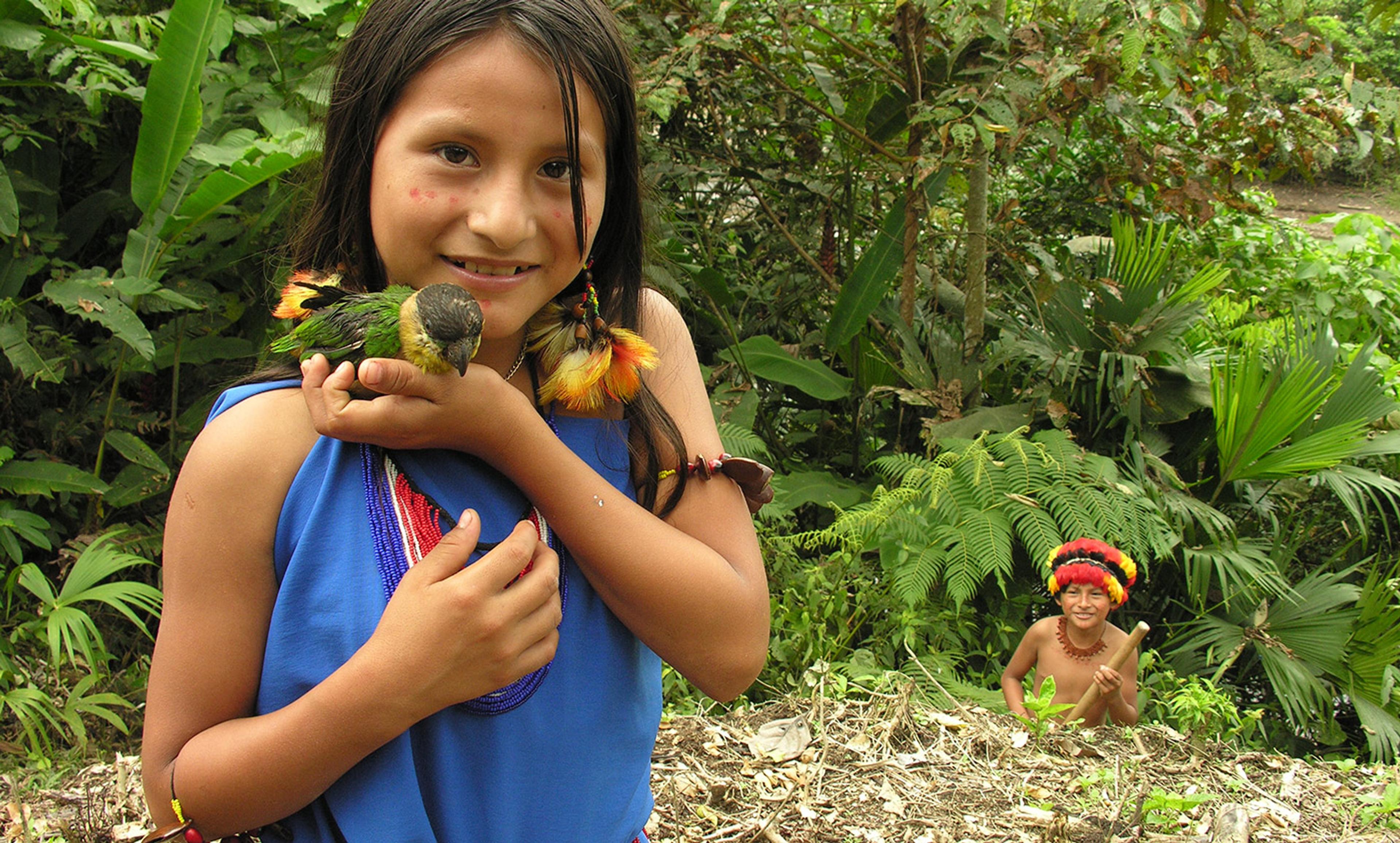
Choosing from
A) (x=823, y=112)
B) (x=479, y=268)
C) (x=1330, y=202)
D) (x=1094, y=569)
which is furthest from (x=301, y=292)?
(x=1330, y=202)

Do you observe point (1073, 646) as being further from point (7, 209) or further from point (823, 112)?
point (7, 209)

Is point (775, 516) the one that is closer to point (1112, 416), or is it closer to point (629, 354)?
point (1112, 416)

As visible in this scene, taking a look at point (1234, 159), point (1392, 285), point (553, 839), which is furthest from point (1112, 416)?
point (553, 839)

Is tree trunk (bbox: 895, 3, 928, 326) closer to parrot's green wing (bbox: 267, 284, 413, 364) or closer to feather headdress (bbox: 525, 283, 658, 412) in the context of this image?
feather headdress (bbox: 525, 283, 658, 412)

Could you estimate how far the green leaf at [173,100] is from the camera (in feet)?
10.4

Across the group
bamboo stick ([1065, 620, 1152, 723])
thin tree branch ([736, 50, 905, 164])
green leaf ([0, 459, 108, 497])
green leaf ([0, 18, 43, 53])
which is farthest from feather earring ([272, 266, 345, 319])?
thin tree branch ([736, 50, 905, 164])

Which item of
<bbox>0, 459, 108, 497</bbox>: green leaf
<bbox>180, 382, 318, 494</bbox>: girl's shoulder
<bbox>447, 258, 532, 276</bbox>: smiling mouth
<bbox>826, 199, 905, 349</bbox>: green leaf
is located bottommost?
<bbox>0, 459, 108, 497</bbox>: green leaf

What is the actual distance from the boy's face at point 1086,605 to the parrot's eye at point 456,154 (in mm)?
2431

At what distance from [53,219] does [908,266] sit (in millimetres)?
3611

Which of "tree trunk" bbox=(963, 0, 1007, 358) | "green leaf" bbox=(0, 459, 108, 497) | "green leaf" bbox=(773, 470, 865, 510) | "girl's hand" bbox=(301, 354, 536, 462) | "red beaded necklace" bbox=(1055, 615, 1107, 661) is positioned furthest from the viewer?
"tree trunk" bbox=(963, 0, 1007, 358)

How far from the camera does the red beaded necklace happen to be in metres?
2.96

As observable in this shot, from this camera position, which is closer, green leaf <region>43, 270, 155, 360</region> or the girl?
the girl

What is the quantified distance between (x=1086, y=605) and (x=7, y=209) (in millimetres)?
3668

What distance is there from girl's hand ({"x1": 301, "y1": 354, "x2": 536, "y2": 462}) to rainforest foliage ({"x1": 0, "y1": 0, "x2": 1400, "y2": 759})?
69.1 inches
